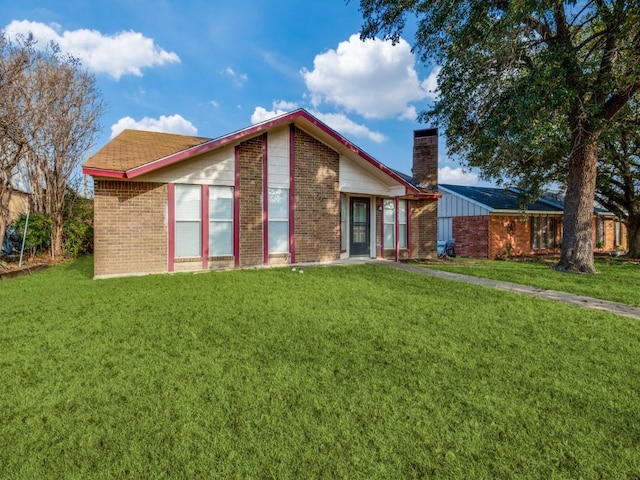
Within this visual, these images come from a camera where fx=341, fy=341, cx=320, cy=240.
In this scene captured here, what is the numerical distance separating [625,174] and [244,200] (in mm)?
19192

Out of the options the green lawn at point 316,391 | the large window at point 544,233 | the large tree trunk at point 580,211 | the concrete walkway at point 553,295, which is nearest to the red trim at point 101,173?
the green lawn at point 316,391

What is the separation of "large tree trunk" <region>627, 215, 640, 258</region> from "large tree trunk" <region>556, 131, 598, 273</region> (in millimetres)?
11398

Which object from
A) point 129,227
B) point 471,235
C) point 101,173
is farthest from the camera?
point 471,235

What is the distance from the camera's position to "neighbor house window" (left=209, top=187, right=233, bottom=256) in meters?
9.89

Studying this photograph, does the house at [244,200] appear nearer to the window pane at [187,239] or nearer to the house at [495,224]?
the window pane at [187,239]

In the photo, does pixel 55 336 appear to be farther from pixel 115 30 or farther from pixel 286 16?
pixel 286 16

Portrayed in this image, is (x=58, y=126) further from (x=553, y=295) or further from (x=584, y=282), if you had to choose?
(x=584, y=282)

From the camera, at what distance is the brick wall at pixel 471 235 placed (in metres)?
19.2

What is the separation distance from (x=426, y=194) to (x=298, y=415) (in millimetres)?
11740

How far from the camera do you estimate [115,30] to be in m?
12.7

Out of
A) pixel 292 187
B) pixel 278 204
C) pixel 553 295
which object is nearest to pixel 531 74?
pixel 553 295

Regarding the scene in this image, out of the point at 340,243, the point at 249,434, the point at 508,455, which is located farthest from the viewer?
the point at 340,243

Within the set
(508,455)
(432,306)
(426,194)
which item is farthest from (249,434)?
(426,194)

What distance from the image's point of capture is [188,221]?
962cm
